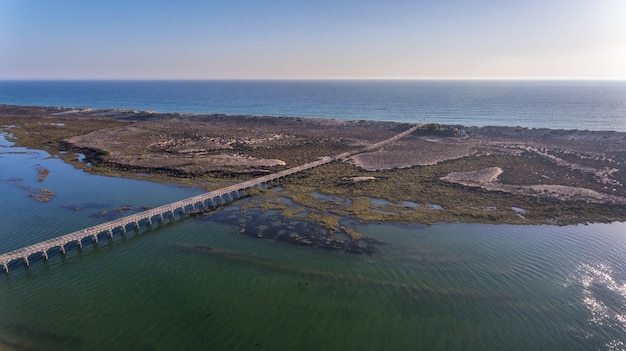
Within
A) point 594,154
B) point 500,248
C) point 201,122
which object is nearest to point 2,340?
point 500,248

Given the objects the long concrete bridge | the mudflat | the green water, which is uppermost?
the mudflat

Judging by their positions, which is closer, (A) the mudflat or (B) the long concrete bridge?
(B) the long concrete bridge

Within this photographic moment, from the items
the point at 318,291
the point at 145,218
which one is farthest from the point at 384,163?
the point at 145,218

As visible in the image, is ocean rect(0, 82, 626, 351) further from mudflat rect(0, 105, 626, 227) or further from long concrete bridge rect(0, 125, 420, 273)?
mudflat rect(0, 105, 626, 227)

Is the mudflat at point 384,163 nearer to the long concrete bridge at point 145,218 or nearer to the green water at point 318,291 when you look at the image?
the long concrete bridge at point 145,218

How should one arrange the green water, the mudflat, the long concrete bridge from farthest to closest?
the mudflat, the long concrete bridge, the green water

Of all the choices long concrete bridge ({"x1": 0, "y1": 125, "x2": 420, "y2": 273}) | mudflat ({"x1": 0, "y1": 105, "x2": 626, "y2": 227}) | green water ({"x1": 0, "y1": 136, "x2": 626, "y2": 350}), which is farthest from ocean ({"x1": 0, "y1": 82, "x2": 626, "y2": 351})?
mudflat ({"x1": 0, "y1": 105, "x2": 626, "y2": 227})
